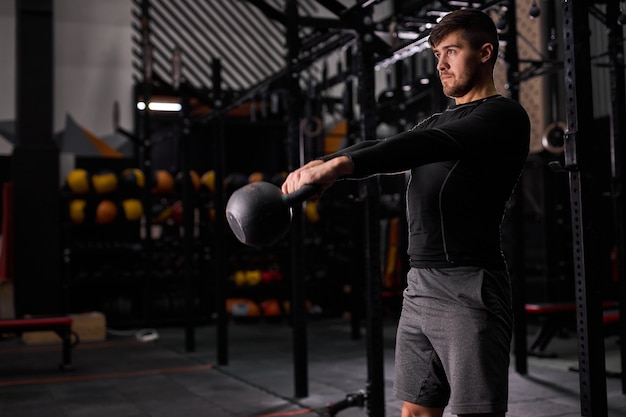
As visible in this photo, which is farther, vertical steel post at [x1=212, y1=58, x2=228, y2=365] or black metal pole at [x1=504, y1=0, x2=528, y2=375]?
vertical steel post at [x1=212, y1=58, x2=228, y2=365]

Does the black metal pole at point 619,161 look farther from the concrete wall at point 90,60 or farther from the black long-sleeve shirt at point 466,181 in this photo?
the concrete wall at point 90,60

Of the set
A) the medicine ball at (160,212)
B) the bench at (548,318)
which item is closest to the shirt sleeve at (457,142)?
the bench at (548,318)

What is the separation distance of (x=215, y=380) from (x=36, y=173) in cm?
414

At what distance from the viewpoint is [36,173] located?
324 inches

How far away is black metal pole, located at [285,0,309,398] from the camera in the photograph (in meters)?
4.50

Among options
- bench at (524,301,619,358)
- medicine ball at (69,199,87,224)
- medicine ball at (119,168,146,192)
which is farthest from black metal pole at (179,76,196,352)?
bench at (524,301,619,358)

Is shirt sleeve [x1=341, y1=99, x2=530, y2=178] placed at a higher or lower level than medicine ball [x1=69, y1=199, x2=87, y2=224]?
lower

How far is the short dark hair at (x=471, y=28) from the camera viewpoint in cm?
165

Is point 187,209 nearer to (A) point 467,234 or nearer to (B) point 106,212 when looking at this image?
(B) point 106,212

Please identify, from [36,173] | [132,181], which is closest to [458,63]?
[132,181]

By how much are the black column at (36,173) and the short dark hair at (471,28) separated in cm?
727

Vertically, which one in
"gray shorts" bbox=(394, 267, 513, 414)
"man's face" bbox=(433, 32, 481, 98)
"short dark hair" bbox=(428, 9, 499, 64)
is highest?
"short dark hair" bbox=(428, 9, 499, 64)

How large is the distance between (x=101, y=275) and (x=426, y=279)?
7269mm

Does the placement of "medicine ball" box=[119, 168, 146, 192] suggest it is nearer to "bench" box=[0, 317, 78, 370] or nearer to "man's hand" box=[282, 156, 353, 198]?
"bench" box=[0, 317, 78, 370]
